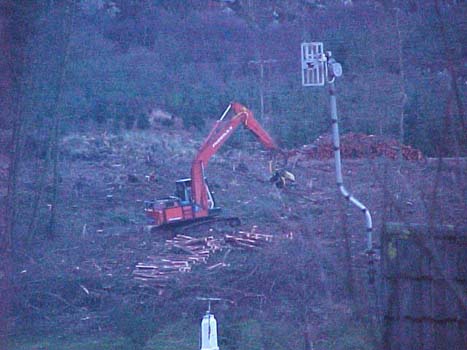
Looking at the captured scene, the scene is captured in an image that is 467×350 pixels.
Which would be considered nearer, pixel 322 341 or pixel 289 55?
pixel 322 341

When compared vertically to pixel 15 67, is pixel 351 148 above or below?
below

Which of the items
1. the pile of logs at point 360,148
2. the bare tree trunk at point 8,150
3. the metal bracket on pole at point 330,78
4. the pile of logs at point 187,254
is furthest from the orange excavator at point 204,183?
the bare tree trunk at point 8,150

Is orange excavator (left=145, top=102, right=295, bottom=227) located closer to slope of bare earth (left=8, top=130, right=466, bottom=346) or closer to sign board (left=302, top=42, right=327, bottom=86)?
slope of bare earth (left=8, top=130, right=466, bottom=346)

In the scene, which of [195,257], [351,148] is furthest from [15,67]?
[351,148]

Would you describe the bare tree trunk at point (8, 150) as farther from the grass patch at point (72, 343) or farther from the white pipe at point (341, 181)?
the white pipe at point (341, 181)

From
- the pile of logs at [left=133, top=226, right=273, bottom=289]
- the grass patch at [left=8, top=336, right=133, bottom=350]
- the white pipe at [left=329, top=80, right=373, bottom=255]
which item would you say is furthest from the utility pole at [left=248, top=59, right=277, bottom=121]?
the grass patch at [left=8, top=336, right=133, bottom=350]

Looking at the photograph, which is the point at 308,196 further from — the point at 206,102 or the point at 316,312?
the point at 206,102

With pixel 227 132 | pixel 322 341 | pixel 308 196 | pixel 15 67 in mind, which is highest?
pixel 15 67
